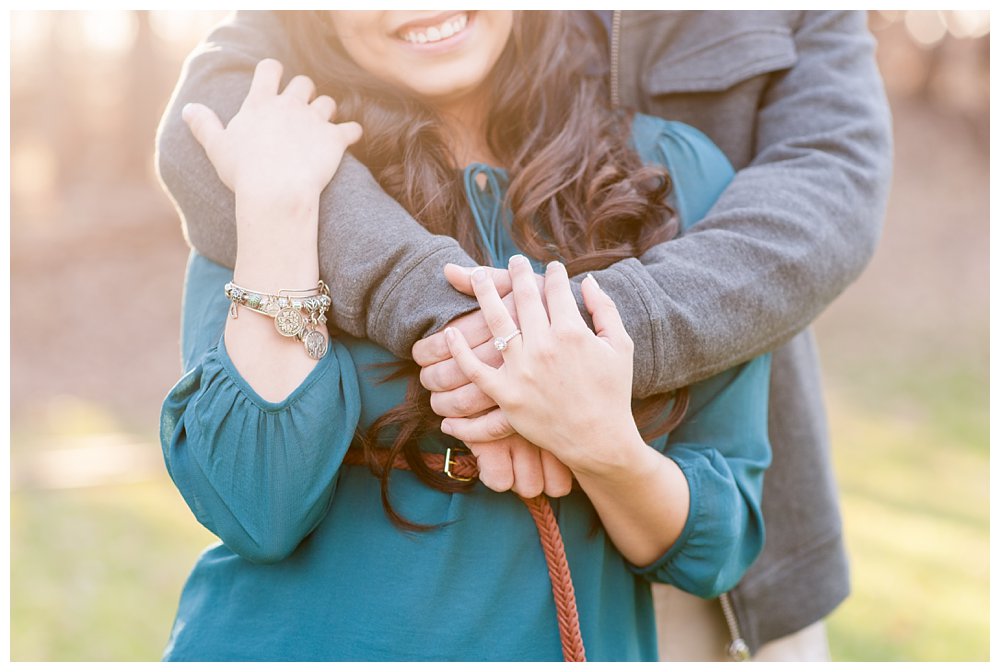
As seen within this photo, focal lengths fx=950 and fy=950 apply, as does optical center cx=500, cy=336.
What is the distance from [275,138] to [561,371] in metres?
0.56

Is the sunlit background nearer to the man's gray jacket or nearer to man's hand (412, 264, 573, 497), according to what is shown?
the man's gray jacket

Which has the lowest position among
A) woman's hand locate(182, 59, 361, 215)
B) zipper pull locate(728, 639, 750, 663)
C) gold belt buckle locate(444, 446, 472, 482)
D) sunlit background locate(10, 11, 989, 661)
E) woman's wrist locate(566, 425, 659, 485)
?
sunlit background locate(10, 11, 989, 661)

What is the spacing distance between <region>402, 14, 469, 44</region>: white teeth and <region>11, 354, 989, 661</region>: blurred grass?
3.09 meters

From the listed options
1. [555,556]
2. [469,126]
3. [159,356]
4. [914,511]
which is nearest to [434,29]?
[469,126]

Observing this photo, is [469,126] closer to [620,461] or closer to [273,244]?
[273,244]

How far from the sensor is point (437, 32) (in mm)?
1529

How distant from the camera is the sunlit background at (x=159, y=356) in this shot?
4219 millimetres

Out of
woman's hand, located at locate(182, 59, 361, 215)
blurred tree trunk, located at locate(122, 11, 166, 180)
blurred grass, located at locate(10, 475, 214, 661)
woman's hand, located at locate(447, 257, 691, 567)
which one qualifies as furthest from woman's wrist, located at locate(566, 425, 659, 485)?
blurred tree trunk, located at locate(122, 11, 166, 180)

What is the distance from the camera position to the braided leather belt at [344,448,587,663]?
140cm

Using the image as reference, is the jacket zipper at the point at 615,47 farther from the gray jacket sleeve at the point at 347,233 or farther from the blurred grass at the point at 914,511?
the blurred grass at the point at 914,511

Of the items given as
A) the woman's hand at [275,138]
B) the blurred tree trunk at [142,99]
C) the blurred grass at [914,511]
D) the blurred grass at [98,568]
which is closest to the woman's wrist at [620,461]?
the woman's hand at [275,138]

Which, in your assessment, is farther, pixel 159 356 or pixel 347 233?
pixel 159 356

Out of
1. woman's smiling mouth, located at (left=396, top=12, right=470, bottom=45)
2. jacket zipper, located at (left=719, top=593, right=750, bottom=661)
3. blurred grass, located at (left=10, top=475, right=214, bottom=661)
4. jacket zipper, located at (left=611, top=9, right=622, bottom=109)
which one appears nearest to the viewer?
woman's smiling mouth, located at (left=396, top=12, right=470, bottom=45)

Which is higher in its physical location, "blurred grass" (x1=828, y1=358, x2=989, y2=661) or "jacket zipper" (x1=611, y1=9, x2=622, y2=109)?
"jacket zipper" (x1=611, y1=9, x2=622, y2=109)
